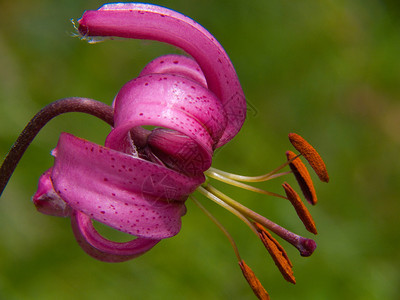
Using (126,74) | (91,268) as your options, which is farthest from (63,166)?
(126,74)

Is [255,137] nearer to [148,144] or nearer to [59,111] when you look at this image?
[148,144]

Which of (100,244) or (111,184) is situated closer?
(111,184)

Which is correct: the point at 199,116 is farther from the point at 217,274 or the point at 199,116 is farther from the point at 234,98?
the point at 217,274

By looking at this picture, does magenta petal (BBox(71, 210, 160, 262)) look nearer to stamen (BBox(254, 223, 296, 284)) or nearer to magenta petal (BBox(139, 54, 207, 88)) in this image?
stamen (BBox(254, 223, 296, 284))

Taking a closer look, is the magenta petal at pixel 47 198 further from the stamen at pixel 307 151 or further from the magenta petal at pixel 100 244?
the stamen at pixel 307 151

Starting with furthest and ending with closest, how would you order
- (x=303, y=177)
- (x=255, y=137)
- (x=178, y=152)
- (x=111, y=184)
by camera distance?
(x=255, y=137)
(x=303, y=177)
(x=178, y=152)
(x=111, y=184)

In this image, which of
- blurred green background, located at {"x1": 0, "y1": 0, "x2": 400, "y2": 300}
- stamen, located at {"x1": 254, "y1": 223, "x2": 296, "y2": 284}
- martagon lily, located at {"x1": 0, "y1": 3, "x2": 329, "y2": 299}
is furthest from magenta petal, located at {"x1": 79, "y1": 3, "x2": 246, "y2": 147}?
blurred green background, located at {"x1": 0, "y1": 0, "x2": 400, "y2": 300}

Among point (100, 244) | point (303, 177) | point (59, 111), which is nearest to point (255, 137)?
point (303, 177)
